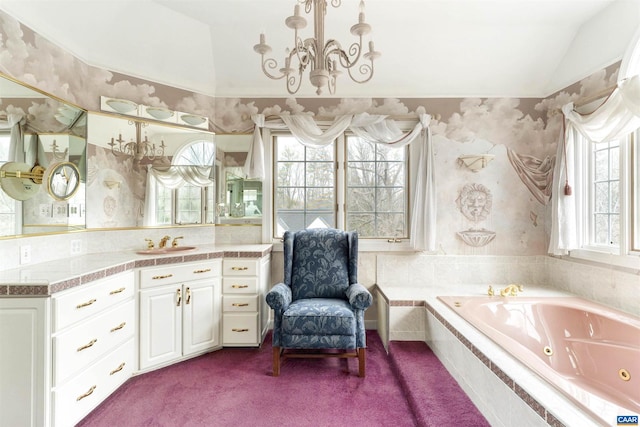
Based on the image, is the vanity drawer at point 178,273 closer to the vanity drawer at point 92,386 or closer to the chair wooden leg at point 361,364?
A: the vanity drawer at point 92,386

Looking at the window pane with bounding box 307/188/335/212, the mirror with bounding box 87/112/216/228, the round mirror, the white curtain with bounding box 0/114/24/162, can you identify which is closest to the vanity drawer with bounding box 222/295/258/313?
the mirror with bounding box 87/112/216/228

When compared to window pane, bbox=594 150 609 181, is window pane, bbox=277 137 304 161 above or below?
above

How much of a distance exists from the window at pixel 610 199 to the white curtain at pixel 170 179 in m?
3.69

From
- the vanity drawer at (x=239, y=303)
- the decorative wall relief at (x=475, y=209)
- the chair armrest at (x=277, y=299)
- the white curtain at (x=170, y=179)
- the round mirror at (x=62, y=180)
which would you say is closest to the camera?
the round mirror at (x=62, y=180)

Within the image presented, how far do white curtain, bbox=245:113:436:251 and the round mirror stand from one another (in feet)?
4.73

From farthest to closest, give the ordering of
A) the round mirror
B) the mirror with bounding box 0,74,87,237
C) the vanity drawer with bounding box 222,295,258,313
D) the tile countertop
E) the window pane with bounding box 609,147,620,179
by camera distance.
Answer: the vanity drawer with bounding box 222,295,258,313 < the window pane with bounding box 609,147,620,179 < the round mirror < the mirror with bounding box 0,74,87,237 < the tile countertop

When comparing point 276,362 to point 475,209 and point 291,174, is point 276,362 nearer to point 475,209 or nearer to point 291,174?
point 291,174

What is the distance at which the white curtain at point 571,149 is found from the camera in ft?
7.50

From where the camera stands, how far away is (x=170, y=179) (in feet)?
9.86

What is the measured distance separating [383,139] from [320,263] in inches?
57.1

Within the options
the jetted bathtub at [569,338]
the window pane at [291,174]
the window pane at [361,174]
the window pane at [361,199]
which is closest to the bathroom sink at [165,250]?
the window pane at [291,174]

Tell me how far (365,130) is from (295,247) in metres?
1.44

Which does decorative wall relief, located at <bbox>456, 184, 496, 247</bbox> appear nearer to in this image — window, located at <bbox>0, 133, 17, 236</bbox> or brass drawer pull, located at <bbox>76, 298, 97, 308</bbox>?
brass drawer pull, located at <bbox>76, 298, 97, 308</bbox>

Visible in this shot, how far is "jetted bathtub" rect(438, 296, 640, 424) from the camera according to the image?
1.81m
